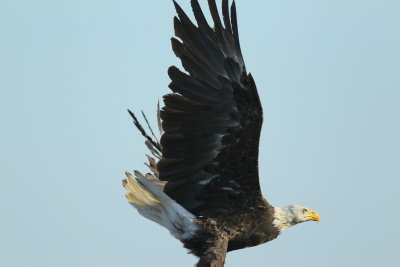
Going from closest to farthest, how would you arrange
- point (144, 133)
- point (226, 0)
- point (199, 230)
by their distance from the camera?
point (226, 0)
point (199, 230)
point (144, 133)

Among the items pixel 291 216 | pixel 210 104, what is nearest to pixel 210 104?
pixel 210 104

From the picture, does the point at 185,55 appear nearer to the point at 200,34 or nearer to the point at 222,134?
the point at 200,34

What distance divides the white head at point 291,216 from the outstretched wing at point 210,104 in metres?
0.61

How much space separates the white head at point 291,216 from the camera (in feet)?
28.3

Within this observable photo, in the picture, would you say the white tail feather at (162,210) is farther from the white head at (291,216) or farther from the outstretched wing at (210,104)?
the white head at (291,216)

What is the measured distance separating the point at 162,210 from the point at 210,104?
1228 mm

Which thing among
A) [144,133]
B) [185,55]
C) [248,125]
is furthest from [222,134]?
[144,133]

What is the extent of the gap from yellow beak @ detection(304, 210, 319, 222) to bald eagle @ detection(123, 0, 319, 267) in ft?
0.71

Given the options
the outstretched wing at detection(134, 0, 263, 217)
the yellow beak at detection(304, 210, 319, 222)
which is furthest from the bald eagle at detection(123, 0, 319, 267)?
the yellow beak at detection(304, 210, 319, 222)

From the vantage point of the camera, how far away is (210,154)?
8.23 meters

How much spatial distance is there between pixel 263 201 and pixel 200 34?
1.80 meters

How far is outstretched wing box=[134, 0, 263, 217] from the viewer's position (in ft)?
26.1

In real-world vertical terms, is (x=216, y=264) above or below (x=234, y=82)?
below

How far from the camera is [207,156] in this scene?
27.1 feet
